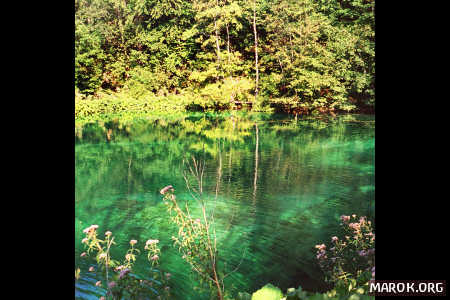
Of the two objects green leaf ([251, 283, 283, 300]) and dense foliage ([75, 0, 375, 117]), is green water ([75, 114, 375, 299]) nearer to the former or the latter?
dense foliage ([75, 0, 375, 117])

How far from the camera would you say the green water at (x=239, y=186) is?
7.03 feet

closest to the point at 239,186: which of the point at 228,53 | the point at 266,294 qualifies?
the point at 266,294

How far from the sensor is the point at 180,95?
5855mm

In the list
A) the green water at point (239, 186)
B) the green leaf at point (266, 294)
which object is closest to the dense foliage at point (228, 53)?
the green water at point (239, 186)

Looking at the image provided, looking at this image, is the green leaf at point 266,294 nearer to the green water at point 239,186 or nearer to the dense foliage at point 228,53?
the green water at point 239,186

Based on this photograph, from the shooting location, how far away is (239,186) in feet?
11.7

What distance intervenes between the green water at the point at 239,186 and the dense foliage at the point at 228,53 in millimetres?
544

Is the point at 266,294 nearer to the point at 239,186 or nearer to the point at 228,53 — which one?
the point at 239,186

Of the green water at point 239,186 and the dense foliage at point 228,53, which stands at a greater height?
the dense foliage at point 228,53

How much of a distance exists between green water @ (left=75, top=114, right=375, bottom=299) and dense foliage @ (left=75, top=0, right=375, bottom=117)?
54 centimetres

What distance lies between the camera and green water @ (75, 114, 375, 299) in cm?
214

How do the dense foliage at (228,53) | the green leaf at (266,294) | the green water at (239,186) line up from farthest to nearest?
the dense foliage at (228,53)
the green water at (239,186)
the green leaf at (266,294)
